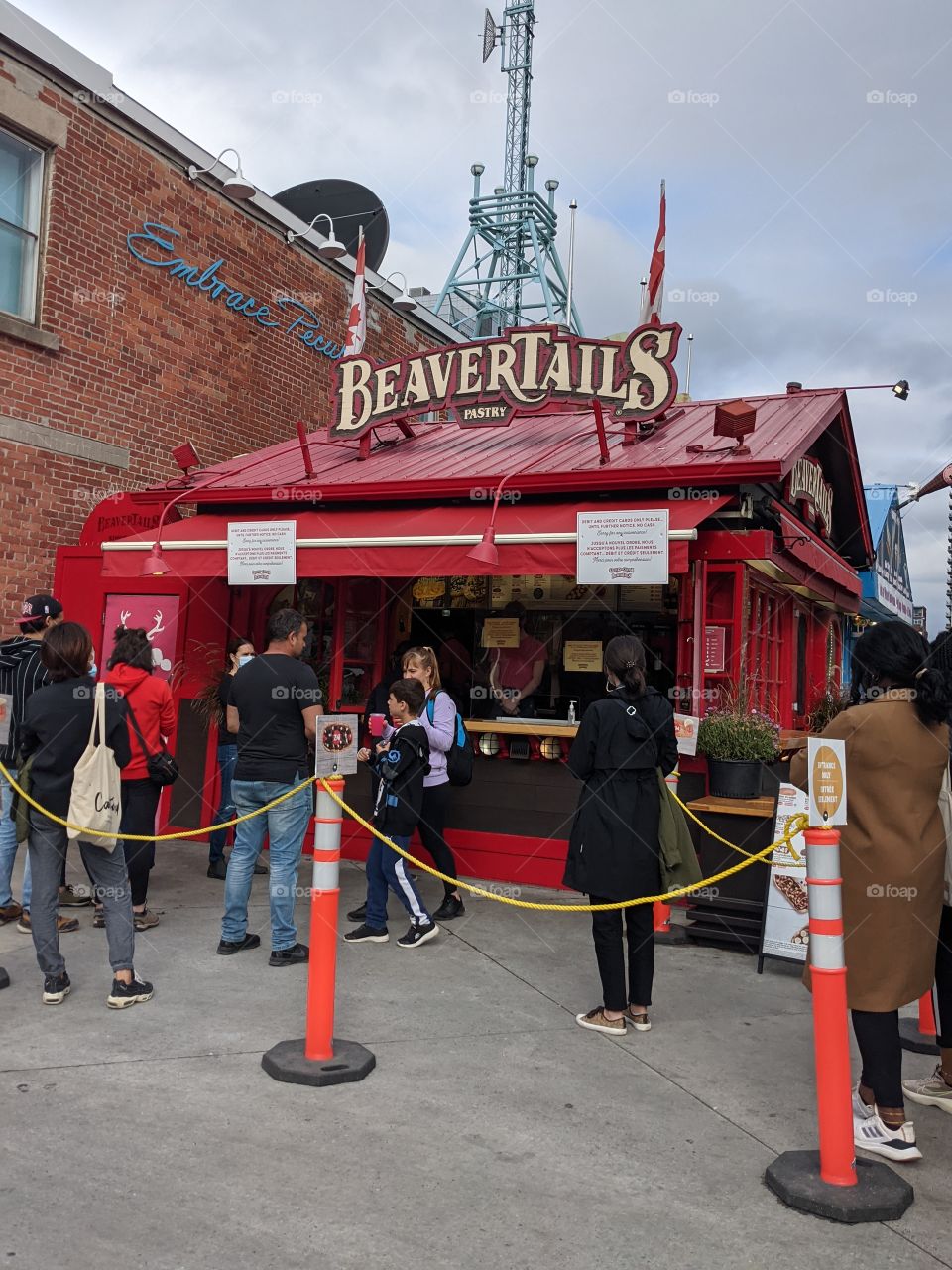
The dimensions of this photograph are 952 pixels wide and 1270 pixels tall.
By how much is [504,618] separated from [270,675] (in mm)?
4715

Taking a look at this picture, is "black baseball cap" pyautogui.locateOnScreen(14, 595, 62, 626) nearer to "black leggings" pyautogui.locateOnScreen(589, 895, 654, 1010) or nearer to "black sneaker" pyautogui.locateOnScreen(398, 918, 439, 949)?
"black sneaker" pyautogui.locateOnScreen(398, 918, 439, 949)

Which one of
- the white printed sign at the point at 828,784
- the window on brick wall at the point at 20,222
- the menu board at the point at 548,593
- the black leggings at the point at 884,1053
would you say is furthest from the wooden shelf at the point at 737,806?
the window on brick wall at the point at 20,222

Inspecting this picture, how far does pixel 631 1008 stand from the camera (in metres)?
4.89

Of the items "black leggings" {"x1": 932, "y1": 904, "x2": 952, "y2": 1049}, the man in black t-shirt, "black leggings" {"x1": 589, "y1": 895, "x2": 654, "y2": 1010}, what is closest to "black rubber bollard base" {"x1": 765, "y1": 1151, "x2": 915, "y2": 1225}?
"black leggings" {"x1": 932, "y1": 904, "x2": 952, "y2": 1049}

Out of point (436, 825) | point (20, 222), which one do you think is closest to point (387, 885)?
point (436, 825)

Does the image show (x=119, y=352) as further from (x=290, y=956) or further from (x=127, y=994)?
(x=127, y=994)

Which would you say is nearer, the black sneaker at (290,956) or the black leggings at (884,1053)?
the black leggings at (884,1053)

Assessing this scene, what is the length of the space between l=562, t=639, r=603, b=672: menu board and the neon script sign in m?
6.08

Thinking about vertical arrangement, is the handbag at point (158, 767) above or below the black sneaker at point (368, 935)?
above

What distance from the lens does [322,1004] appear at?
164 inches

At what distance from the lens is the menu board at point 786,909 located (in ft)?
19.0

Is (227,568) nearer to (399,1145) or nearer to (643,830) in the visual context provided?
(643,830)

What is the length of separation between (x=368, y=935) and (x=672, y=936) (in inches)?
78.3

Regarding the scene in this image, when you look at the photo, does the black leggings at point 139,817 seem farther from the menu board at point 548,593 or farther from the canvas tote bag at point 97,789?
the menu board at point 548,593
